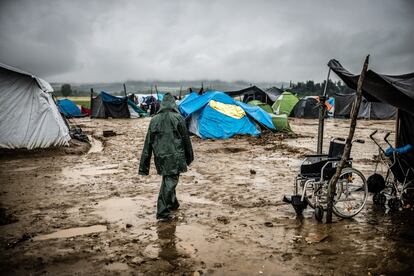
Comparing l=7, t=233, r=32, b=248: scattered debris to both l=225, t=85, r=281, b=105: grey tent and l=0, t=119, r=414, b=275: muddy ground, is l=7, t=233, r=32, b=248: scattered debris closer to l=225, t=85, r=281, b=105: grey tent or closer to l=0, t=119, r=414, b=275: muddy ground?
l=0, t=119, r=414, b=275: muddy ground

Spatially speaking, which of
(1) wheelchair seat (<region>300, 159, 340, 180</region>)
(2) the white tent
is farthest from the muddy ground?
(2) the white tent

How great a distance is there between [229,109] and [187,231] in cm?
1212

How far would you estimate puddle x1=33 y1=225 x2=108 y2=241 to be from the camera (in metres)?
4.83

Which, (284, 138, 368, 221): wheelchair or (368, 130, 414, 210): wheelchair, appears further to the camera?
(368, 130, 414, 210): wheelchair

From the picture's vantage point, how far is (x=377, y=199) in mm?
6137

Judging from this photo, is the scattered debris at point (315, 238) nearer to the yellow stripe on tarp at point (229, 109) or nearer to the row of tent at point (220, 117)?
the row of tent at point (220, 117)

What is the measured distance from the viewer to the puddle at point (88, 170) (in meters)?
8.91

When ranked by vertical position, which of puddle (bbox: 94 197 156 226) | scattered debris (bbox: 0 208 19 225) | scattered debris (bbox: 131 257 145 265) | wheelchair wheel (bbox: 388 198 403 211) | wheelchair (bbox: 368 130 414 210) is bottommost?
scattered debris (bbox: 131 257 145 265)

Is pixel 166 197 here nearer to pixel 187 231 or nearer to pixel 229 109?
pixel 187 231

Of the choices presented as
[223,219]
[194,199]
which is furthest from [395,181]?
[194,199]

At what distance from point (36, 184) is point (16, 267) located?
14.2ft

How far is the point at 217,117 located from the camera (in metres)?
16.2

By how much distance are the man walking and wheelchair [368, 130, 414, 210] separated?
3397 millimetres

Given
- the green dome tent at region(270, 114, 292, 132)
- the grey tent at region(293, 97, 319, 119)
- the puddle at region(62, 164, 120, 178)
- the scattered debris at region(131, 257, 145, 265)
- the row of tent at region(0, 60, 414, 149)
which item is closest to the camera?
the scattered debris at region(131, 257, 145, 265)
